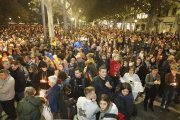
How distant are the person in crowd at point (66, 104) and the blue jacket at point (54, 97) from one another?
0.24 metres

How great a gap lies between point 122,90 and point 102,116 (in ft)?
4.53

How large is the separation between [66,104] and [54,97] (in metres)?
0.51

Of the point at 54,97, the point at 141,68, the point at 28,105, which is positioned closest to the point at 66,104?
the point at 54,97

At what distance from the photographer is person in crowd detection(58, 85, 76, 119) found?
5133 millimetres

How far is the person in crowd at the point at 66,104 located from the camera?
202 inches

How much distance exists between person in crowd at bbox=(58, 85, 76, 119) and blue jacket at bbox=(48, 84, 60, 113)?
9.6 inches

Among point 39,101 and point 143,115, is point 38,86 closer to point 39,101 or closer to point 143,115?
point 39,101

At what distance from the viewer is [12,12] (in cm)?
4081

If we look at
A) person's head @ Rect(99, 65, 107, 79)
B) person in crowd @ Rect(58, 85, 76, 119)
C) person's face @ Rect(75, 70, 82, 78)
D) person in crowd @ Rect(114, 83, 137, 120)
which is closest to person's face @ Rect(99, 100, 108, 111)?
person in crowd @ Rect(58, 85, 76, 119)

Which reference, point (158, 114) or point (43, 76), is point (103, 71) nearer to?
point (43, 76)

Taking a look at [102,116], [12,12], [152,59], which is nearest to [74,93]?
[102,116]

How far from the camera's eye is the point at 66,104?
5129 mm

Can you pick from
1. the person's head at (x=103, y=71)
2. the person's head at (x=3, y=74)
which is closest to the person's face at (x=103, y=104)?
the person's head at (x=103, y=71)

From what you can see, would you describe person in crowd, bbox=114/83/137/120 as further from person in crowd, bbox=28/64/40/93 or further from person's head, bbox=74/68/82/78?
person in crowd, bbox=28/64/40/93
